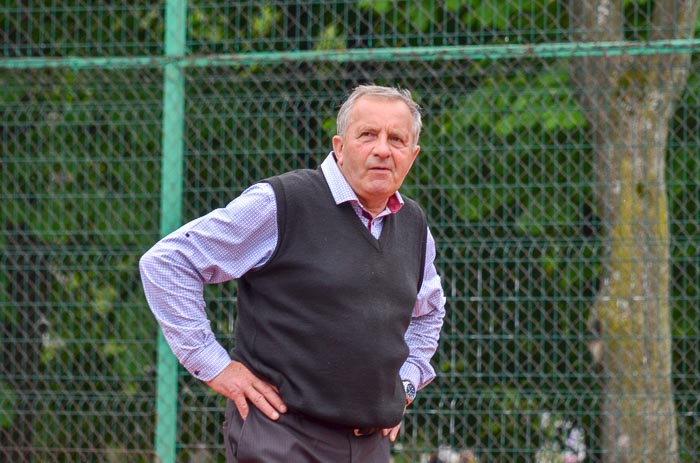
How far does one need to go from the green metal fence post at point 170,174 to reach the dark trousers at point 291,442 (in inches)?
98.3

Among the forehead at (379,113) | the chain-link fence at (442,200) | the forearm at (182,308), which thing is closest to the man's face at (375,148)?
the forehead at (379,113)

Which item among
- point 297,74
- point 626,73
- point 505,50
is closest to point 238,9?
point 297,74

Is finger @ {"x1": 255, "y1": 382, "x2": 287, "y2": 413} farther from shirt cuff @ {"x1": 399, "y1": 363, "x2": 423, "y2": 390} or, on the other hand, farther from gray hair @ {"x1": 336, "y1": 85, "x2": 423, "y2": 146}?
gray hair @ {"x1": 336, "y1": 85, "x2": 423, "y2": 146}

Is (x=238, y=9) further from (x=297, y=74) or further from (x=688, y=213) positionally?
(x=688, y=213)

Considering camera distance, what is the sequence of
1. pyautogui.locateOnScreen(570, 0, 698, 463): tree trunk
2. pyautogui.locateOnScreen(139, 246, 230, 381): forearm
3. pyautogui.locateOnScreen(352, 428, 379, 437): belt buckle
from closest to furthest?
pyautogui.locateOnScreen(139, 246, 230, 381): forearm
pyautogui.locateOnScreen(352, 428, 379, 437): belt buckle
pyautogui.locateOnScreen(570, 0, 698, 463): tree trunk

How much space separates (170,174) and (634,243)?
7.71ft

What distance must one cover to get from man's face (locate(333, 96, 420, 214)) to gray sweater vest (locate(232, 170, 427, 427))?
0.09 m

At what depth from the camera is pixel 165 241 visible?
2.86 m

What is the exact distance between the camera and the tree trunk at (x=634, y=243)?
5074mm

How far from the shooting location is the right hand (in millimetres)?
2867

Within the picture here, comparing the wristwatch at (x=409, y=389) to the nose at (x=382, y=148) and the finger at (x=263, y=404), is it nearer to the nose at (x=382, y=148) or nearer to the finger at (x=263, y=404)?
the finger at (x=263, y=404)

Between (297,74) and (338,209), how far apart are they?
8.58 ft

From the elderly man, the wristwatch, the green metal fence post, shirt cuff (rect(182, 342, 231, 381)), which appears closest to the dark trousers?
the elderly man

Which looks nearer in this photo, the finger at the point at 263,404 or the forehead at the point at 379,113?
the finger at the point at 263,404
